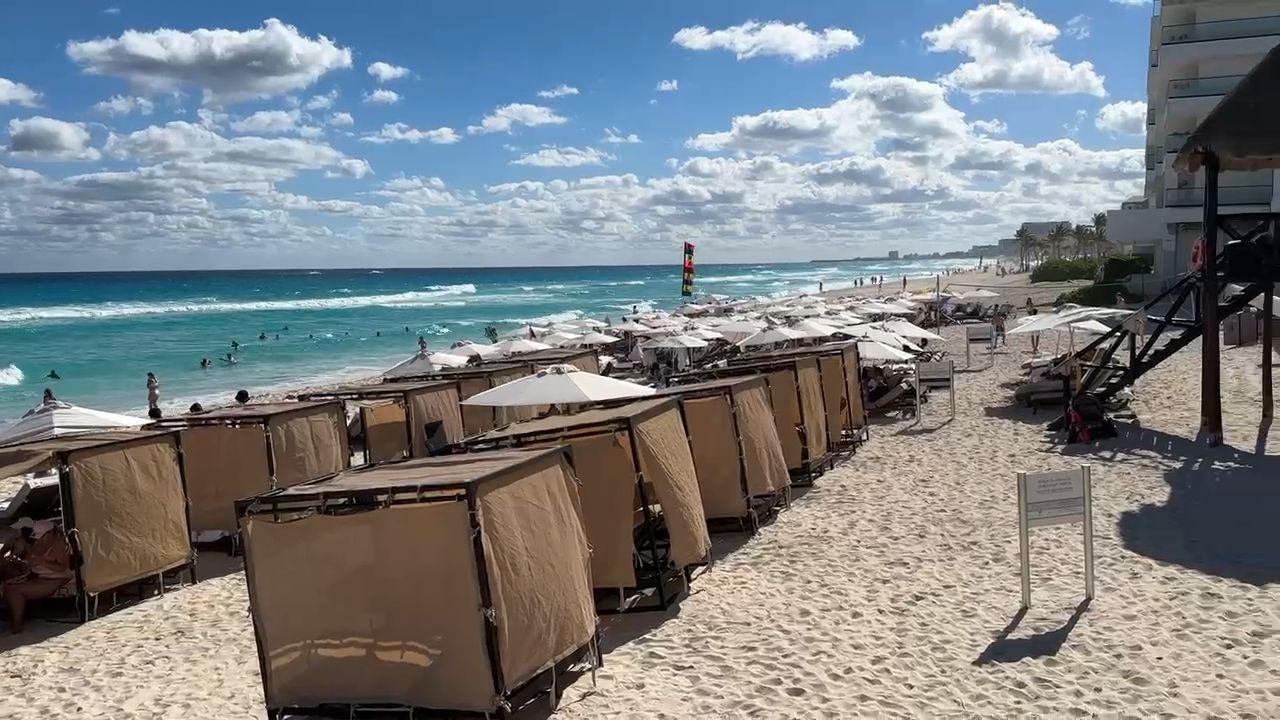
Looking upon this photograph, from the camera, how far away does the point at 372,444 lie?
13.1 m

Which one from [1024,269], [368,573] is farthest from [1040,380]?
[1024,269]

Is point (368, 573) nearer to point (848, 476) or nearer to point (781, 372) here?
point (781, 372)

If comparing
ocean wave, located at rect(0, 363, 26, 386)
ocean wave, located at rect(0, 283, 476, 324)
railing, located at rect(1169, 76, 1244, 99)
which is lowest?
ocean wave, located at rect(0, 363, 26, 386)

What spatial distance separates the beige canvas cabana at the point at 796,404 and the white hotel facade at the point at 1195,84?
27924 millimetres

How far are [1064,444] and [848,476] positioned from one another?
3.51 metres

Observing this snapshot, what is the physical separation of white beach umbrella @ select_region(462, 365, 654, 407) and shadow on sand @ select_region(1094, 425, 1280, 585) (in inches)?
204

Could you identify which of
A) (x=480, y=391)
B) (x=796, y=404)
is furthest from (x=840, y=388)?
(x=480, y=391)

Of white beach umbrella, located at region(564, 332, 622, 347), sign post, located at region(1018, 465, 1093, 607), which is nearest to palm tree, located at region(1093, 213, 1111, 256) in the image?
white beach umbrella, located at region(564, 332, 622, 347)

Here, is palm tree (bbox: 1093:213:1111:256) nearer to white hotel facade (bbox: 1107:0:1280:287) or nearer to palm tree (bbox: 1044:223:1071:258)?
palm tree (bbox: 1044:223:1071:258)

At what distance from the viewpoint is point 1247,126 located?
12156 millimetres

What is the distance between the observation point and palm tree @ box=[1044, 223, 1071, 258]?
81312mm

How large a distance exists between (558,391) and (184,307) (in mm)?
76350

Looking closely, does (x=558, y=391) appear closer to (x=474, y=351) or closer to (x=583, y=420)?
(x=583, y=420)

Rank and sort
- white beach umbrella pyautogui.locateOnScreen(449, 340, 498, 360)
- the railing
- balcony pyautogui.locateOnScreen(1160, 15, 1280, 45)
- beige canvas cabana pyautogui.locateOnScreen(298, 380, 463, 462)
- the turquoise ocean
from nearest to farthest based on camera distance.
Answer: beige canvas cabana pyautogui.locateOnScreen(298, 380, 463, 462)
white beach umbrella pyautogui.locateOnScreen(449, 340, 498, 360)
the turquoise ocean
balcony pyautogui.locateOnScreen(1160, 15, 1280, 45)
the railing
